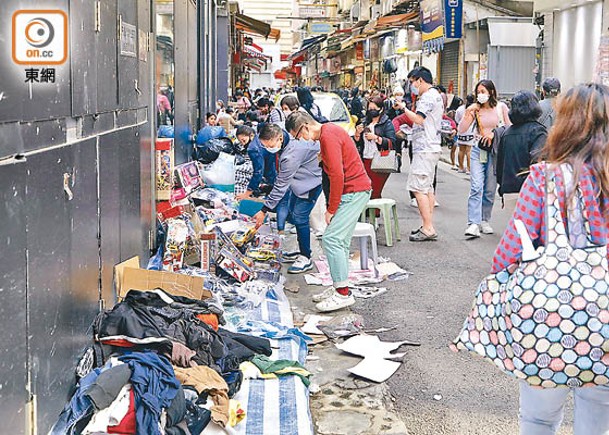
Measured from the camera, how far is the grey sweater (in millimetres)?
9016

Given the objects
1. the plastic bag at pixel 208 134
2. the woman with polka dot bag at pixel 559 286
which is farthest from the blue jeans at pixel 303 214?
the woman with polka dot bag at pixel 559 286

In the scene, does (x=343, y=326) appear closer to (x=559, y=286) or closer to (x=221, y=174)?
(x=559, y=286)

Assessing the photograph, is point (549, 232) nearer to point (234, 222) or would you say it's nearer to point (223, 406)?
point (223, 406)

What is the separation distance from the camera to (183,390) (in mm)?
4570

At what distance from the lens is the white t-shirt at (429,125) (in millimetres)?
10711

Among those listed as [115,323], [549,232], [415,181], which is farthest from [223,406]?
[415,181]

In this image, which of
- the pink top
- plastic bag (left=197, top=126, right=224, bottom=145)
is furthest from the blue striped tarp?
plastic bag (left=197, top=126, right=224, bottom=145)

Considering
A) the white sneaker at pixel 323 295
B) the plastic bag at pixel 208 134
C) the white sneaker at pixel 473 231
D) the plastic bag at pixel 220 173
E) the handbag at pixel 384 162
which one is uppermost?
the plastic bag at pixel 208 134

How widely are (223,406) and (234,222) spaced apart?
471 centimetres

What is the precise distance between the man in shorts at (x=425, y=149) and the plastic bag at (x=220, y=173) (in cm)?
262

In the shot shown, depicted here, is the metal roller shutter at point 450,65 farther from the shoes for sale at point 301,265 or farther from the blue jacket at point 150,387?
the blue jacket at point 150,387

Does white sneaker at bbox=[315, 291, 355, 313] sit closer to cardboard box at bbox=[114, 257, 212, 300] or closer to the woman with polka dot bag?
→ cardboard box at bbox=[114, 257, 212, 300]

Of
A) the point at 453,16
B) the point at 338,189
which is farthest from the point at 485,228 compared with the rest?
the point at 453,16

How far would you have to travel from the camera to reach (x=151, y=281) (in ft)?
20.2
